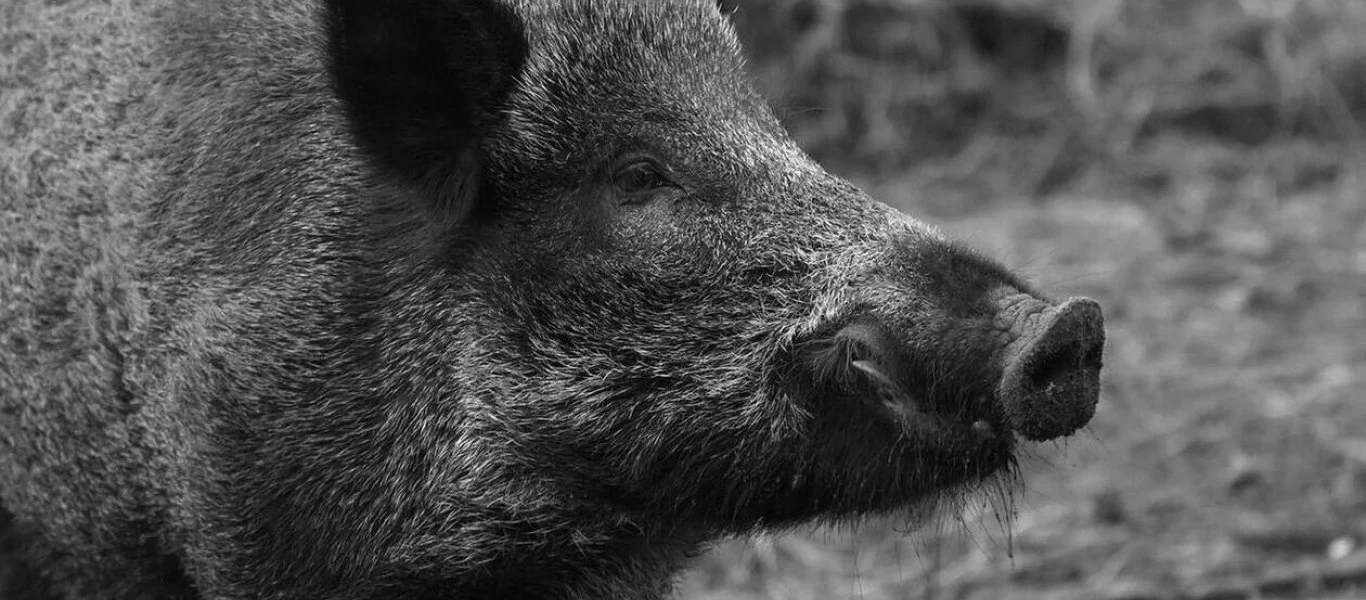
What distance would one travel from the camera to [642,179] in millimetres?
4293

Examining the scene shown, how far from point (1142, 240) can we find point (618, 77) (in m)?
5.00

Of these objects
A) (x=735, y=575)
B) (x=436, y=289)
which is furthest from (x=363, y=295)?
(x=735, y=575)

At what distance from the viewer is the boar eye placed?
429cm

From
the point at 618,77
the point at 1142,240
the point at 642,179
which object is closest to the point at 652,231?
the point at 642,179

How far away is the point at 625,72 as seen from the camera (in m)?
4.39

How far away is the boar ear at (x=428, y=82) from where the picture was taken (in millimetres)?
4250

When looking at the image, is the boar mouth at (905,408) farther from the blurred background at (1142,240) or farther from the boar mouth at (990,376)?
the blurred background at (1142,240)

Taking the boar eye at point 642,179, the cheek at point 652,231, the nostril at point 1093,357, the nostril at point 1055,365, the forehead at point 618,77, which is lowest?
the nostril at point 1055,365

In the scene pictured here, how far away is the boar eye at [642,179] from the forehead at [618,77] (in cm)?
9

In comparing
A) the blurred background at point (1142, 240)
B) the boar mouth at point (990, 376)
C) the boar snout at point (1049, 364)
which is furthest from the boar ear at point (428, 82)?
the boar snout at point (1049, 364)

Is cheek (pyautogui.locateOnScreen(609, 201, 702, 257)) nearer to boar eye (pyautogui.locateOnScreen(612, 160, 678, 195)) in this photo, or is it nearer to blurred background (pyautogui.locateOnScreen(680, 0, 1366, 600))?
boar eye (pyautogui.locateOnScreen(612, 160, 678, 195))

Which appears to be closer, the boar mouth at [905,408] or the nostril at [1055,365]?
the nostril at [1055,365]

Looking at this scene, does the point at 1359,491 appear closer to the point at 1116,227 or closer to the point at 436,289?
the point at 1116,227

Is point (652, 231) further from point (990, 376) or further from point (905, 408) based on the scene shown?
point (990, 376)
